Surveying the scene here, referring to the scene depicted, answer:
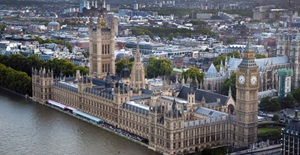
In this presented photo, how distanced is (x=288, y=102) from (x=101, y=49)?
34870 millimetres

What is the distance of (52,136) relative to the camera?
7181cm

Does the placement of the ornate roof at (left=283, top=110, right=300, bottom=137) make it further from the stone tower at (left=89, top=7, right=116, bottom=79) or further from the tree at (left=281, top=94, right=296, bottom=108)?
the stone tower at (left=89, top=7, right=116, bottom=79)

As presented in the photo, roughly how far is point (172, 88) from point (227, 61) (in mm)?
29472

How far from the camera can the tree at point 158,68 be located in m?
111

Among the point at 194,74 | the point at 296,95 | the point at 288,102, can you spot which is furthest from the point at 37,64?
the point at 296,95

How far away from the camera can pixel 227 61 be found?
10919 cm

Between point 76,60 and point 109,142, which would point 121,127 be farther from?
point 76,60

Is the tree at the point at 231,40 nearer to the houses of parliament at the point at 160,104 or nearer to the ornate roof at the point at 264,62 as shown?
the ornate roof at the point at 264,62

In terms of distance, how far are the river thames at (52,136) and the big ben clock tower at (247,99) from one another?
38.0 ft

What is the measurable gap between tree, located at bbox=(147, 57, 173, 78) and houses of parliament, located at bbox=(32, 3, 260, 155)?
55.2 ft

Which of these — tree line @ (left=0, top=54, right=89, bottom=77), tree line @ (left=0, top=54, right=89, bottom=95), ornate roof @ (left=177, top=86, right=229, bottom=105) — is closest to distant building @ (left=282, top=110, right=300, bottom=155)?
ornate roof @ (left=177, top=86, right=229, bottom=105)

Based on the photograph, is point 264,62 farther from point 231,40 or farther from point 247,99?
point 231,40

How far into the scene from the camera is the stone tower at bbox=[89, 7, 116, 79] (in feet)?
311

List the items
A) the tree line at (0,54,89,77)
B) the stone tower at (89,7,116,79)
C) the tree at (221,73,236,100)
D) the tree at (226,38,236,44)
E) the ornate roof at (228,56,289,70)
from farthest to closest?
the tree at (226,38,236,44) < the tree line at (0,54,89,77) < the ornate roof at (228,56,289,70) < the stone tower at (89,7,116,79) < the tree at (221,73,236,100)
